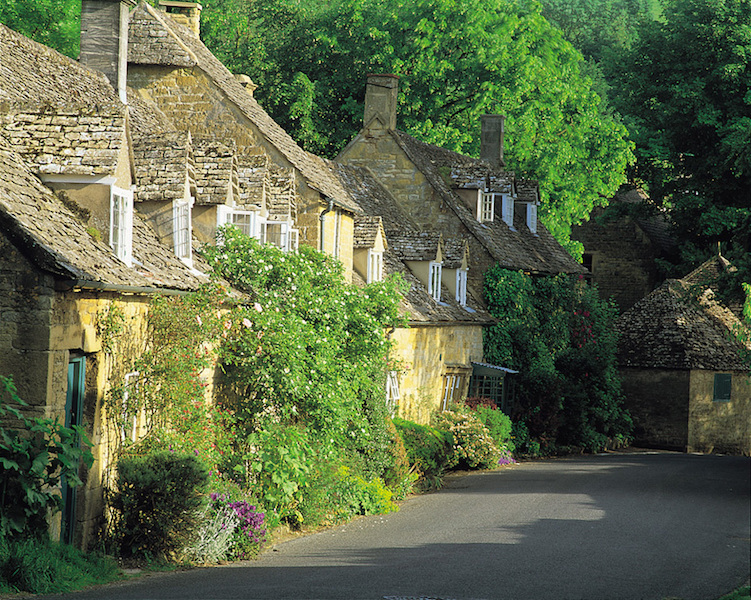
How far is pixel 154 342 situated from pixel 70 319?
199cm

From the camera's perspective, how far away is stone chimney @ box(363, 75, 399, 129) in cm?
3297

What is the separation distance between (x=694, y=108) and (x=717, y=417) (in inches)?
473

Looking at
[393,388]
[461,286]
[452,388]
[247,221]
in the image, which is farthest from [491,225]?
[247,221]

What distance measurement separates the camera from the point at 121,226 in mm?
13812

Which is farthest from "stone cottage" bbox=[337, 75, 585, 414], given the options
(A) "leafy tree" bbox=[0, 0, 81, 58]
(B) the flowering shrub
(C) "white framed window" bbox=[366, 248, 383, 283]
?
(B) the flowering shrub

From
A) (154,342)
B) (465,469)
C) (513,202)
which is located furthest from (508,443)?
(154,342)

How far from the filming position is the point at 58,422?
11883mm

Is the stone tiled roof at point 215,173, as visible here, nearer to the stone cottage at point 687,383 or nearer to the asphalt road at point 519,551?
the asphalt road at point 519,551

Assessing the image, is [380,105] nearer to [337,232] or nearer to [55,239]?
[337,232]

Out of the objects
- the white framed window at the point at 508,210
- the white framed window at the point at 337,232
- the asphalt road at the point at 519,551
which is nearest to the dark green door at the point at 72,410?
the asphalt road at the point at 519,551

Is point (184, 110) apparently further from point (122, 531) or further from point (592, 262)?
point (592, 262)

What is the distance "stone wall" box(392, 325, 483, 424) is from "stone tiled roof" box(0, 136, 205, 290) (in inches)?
486

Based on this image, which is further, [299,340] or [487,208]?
[487,208]

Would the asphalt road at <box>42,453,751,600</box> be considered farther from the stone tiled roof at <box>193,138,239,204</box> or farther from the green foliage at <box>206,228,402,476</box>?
the stone tiled roof at <box>193,138,239,204</box>
